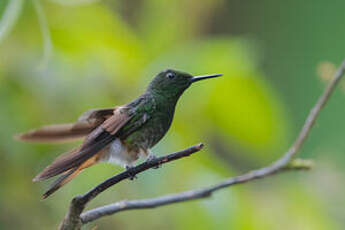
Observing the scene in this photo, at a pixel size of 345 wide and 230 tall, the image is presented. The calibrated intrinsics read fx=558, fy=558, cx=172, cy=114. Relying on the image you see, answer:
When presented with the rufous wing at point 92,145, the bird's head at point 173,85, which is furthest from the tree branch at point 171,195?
the bird's head at point 173,85

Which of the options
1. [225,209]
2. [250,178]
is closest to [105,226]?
[225,209]

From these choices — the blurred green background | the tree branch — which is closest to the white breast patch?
the tree branch

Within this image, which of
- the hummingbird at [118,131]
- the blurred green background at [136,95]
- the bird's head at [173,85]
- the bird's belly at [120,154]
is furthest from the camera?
the blurred green background at [136,95]

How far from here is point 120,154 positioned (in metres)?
1.45

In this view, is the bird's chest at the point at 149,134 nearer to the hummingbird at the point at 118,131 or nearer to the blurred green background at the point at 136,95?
the hummingbird at the point at 118,131

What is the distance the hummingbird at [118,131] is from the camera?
1.24 meters

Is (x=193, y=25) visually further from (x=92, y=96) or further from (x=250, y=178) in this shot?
(x=250, y=178)

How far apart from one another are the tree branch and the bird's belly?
11cm

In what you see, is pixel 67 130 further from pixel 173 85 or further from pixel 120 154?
pixel 173 85

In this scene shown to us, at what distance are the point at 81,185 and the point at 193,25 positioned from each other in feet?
4.20

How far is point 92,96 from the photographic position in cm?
201

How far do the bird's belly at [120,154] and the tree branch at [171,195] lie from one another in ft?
0.35

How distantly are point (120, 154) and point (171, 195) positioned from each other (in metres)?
0.21

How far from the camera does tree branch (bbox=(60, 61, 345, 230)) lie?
1.13m
